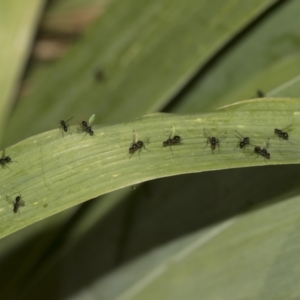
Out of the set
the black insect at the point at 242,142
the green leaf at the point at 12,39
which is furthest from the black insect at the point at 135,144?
the green leaf at the point at 12,39

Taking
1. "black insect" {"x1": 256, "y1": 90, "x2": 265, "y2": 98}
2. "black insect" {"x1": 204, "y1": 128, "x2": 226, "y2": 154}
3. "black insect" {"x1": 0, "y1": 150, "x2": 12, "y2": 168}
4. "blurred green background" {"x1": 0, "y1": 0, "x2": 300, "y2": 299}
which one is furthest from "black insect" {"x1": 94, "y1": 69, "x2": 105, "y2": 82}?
"black insect" {"x1": 204, "y1": 128, "x2": 226, "y2": 154}

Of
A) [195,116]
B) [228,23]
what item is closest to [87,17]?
[228,23]

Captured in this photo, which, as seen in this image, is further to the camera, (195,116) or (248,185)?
(248,185)

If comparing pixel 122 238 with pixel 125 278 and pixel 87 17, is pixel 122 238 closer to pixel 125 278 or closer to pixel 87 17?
pixel 125 278

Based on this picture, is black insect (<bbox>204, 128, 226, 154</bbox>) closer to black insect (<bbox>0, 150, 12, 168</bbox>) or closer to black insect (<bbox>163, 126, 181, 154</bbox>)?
black insect (<bbox>163, 126, 181, 154</bbox>)

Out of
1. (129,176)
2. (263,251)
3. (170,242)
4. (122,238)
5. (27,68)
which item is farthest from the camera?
(27,68)

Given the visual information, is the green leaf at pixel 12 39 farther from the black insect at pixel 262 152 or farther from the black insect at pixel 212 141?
the black insect at pixel 262 152

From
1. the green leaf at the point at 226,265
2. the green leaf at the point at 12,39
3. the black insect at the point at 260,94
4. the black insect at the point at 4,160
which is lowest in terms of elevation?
the green leaf at the point at 226,265
